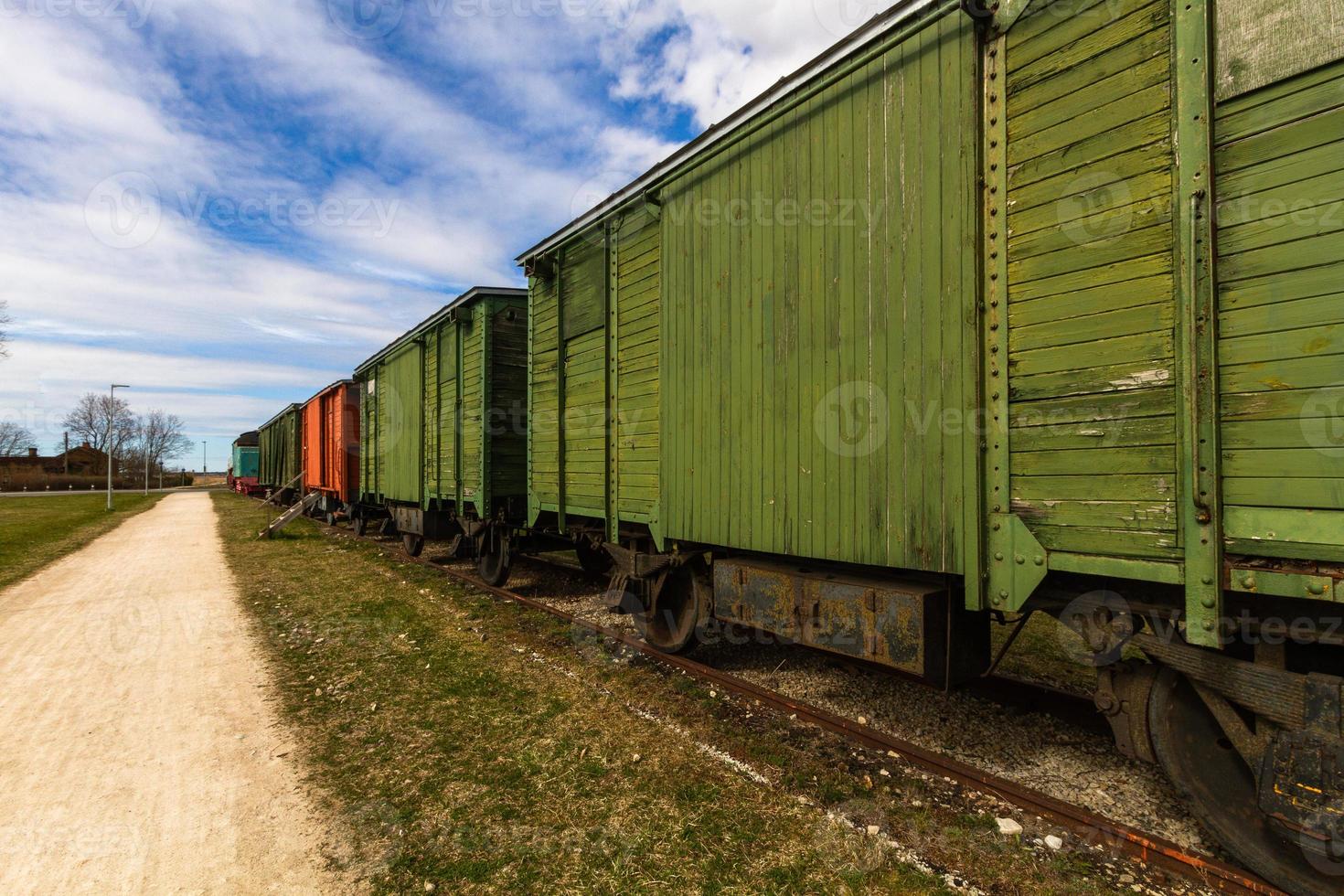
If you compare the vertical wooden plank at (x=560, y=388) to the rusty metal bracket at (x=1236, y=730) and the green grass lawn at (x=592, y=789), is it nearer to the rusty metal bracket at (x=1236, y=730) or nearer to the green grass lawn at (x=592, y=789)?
the green grass lawn at (x=592, y=789)

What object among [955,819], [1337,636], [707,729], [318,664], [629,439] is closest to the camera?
[1337,636]

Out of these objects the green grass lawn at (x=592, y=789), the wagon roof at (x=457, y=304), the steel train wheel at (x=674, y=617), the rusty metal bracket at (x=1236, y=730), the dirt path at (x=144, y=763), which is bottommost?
the dirt path at (x=144, y=763)

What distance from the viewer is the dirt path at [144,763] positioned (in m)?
3.06

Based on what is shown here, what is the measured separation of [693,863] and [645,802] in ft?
1.86

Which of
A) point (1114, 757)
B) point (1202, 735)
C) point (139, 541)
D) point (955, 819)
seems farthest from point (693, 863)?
point (139, 541)

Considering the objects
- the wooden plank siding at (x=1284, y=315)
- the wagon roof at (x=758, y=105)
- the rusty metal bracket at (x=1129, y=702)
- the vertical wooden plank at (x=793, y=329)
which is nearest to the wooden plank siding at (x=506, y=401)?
the wagon roof at (x=758, y=105)

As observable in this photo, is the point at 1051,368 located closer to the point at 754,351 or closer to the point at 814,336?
the point at 814,336

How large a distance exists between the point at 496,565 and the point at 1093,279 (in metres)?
8.82

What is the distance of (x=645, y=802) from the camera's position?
11.8 ft

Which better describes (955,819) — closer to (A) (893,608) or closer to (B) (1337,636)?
Result: (A) (893,608)

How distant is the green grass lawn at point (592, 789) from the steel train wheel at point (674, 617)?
0.33 meters

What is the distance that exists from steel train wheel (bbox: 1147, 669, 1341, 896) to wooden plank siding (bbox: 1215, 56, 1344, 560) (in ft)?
2.84

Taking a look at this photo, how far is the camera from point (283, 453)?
102 feet

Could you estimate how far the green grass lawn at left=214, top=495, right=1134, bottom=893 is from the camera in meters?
2.99
